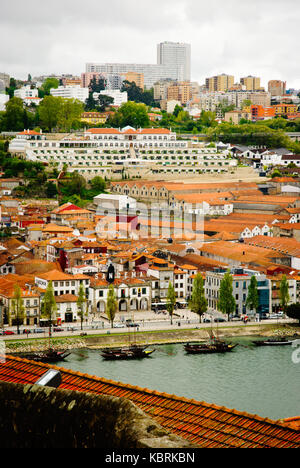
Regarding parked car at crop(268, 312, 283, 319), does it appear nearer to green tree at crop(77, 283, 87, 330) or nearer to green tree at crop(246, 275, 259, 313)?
green tree at crop(246, 275, 259, 313)

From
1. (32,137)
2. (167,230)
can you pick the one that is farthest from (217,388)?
(32,137)

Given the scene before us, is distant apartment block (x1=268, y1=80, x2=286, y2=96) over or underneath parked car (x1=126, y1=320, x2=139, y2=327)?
over

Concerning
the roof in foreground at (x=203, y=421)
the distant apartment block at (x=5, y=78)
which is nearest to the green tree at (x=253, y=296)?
the roof in foreground at (x=203, y=421)

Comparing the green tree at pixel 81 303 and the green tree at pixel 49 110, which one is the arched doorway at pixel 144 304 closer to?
the green tree at pixel 81 303

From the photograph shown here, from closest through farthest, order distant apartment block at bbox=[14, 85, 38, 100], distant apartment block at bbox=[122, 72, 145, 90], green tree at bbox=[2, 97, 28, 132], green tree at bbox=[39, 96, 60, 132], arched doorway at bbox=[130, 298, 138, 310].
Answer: arched doorway at bbox=[130, 298, 138, 310] → green tree at bbox=[2, 97, 28, 132] → green tree at bbox=[39, 96, 60, 132] → distant apartment block at bbox=[14, 85, 38, 100] → distant apartment block at bbox=[122, 72, 145, 90]

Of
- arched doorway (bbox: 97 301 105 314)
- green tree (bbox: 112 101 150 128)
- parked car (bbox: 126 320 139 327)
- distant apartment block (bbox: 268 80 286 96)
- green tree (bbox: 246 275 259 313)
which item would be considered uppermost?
distant apartment block (bbox: 268 80 286 96)

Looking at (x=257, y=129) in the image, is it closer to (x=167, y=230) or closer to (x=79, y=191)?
(x=79, y=191)

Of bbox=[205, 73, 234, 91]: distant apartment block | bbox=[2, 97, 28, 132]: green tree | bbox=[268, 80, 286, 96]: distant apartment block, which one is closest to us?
bbox=[2, 97, 28, 132]: green tree

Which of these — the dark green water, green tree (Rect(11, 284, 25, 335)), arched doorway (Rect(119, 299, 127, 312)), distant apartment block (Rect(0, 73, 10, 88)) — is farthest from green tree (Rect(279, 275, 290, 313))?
distant apartment block (Rect(0, 73, 10, 88))
